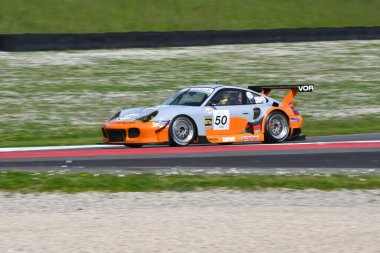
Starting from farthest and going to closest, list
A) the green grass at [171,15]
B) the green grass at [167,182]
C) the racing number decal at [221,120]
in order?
the green grass at [171,15]
the racing number decal at [221,120]
the green grass at [167,182]

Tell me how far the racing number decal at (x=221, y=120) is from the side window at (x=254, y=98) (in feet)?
2.21

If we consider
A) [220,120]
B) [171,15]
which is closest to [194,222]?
[220,120]

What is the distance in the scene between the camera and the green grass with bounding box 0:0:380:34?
3036cm

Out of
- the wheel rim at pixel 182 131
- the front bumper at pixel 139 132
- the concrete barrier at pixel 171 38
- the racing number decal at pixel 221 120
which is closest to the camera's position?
the front bumper at pixel 139 132

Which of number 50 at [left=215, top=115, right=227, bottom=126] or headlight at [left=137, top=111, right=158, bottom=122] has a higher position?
headlight at [left=137, top=111, right=158, bottom=122]

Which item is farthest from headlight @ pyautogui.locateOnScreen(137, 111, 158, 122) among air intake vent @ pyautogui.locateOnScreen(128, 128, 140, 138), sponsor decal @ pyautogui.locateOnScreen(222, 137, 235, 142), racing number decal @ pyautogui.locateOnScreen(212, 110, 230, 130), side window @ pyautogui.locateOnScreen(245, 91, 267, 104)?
side window @ pyautogui.locateOnScreen(245, 91, 267, 104)

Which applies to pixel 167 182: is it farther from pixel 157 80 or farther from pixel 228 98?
pixel 157 80

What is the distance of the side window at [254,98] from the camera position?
1554 centimetres

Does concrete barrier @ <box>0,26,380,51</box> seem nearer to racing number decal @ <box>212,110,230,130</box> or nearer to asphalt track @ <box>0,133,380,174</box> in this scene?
asphalt track @ <box>0,133,380,174</box>

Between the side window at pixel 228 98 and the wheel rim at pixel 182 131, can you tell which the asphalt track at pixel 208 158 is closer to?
the wheel rim at pixel 182 131

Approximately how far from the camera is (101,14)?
31688 millimetres

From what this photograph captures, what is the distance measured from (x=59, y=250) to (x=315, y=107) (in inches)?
631

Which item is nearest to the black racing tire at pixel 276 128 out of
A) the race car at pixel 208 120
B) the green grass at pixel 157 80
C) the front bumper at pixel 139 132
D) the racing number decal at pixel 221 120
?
the race car at pixel 208 120

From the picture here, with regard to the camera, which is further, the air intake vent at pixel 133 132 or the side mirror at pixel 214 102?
the side mirror at pixel 214 102
